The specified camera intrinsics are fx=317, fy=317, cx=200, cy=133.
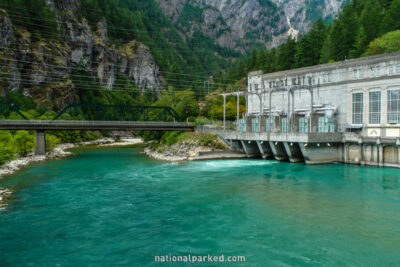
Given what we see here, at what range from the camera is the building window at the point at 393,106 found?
3819cm

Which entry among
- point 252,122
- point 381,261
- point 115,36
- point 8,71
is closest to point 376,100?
point 252,122

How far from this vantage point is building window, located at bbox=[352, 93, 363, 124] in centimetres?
4253

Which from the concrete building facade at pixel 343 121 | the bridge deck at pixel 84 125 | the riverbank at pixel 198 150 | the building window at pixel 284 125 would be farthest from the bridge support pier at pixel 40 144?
the building window at pixel 284 125

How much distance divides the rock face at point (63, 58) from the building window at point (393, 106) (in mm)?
76122

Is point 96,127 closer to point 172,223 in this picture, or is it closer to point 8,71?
point 172,223

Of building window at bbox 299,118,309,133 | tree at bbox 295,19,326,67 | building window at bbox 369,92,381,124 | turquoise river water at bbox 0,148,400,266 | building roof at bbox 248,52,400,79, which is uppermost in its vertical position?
tree at bbox 295,19,326,67

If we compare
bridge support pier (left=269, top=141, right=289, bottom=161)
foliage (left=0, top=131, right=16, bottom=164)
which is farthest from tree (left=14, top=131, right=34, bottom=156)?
→ bridge support pier (left=269, top=141, right=289, bottom=161)

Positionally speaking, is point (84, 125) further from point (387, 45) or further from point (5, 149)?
point (387, 45)

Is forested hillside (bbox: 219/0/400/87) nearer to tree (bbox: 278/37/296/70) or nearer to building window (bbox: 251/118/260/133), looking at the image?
tree (bbox: 278/37/296/70)

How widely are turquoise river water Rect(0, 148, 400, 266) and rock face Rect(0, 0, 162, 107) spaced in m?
57.8

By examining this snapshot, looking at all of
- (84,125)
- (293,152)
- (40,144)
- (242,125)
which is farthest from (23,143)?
(293,152)

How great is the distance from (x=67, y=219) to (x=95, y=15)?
135714 mm

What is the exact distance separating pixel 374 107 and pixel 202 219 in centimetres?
3298

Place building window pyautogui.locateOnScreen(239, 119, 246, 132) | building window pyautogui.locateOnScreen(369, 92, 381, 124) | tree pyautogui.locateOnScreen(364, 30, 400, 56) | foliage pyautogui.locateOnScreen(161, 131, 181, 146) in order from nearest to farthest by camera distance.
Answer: building window pyautogui.locateOnScreen(369, 92, 381, 124) < foliage pyautogui.locateOnScreen(161, 131, 181, 146) < tree pyautogui.locateOnScreen(364, 30, 400, 56) < building window pyautogui.locateOnScreen(239, 119, 246, 132)
